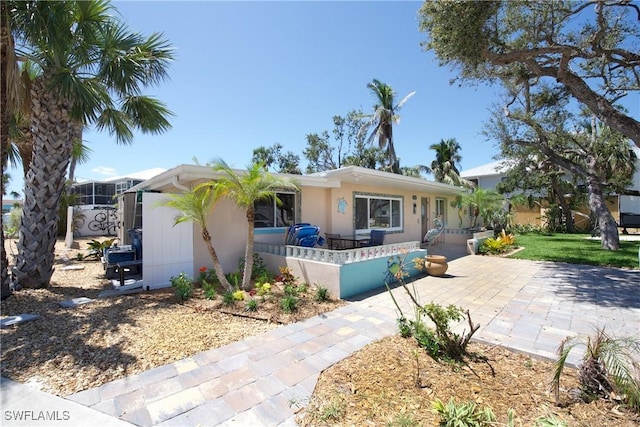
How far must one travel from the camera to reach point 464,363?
141 inches

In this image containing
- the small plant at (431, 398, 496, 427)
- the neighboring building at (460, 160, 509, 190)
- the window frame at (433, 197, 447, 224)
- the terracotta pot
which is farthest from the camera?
the neighboring building at (460, 160, 509, 190)

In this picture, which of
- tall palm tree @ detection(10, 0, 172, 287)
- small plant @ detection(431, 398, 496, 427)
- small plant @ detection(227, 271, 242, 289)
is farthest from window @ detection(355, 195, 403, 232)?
small plant @ detection(431, 398, 496, 427)

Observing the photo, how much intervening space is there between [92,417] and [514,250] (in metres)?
16.0

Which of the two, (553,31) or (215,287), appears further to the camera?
(553,31)

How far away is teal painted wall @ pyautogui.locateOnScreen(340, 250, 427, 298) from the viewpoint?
6.57 m

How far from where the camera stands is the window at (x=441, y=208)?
57.8 feet

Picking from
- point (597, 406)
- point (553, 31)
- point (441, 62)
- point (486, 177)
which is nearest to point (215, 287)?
point (597, 406)

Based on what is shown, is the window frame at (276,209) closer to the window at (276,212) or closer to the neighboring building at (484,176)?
the window at (276,212)

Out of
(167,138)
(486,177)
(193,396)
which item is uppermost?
(486,177)

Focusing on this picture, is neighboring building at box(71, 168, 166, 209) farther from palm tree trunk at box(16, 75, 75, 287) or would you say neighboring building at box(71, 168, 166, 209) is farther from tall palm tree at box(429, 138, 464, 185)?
tall palm tree at box(429, 138, 464, 185)

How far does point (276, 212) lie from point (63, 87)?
5826mm

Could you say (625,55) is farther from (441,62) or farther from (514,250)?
(514,250)

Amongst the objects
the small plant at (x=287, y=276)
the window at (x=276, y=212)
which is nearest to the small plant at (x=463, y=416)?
the small plant at (x=287, y=276)

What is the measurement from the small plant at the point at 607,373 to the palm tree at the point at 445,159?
26549mm
